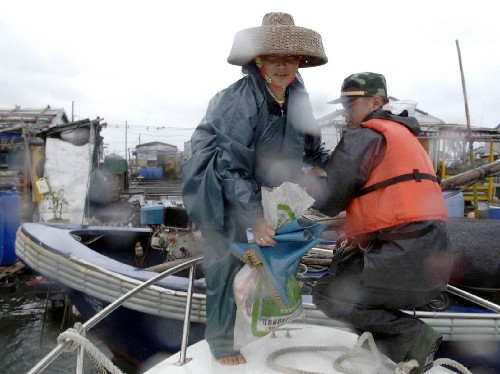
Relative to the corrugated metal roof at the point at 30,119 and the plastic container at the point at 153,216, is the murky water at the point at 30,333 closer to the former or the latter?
the plastic container at the point at 153,216

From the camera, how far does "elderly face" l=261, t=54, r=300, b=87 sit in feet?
7.97

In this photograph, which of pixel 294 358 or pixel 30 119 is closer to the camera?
pixel 294 358

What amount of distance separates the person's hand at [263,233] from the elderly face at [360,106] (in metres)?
0.77

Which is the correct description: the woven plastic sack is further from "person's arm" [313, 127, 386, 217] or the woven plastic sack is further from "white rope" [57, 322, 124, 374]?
"white rope" [57, 322, 124, 374]

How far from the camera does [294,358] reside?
2.44 m

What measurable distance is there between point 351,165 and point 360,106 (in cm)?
43

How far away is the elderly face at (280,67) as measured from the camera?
2430 millimetres

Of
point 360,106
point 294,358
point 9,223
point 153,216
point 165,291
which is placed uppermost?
point 360,106

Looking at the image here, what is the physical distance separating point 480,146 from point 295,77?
66.3 feet

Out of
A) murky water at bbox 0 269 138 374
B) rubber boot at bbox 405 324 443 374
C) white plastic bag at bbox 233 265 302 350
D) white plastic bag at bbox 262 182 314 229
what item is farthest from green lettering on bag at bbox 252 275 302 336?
murky water at bbox 0 269 138 374

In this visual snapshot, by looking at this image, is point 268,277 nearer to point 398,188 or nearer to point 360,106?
point 398,188

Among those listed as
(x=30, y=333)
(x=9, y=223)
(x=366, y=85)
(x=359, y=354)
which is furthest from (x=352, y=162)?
(x=9, y=223)

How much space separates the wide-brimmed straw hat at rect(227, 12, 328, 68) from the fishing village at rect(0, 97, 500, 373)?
26.0 inches

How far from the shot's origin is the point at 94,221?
10.4 metres
